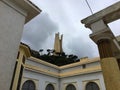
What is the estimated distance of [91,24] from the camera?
4.27 meters

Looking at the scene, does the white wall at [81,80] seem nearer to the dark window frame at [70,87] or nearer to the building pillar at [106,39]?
the dark window frame at [70,87]

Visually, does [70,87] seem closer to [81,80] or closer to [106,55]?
[81,80]

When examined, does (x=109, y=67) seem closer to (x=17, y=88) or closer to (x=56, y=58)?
(x=17, y=88)

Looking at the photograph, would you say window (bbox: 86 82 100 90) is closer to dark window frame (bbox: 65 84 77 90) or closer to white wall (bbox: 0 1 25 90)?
dark window frame (bbox: 65 84 77 90)

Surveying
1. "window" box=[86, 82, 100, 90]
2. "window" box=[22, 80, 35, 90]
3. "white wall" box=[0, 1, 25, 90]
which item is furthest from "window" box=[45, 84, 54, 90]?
"white wall" box=[0, 1, 25, 90]

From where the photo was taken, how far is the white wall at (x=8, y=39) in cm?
292

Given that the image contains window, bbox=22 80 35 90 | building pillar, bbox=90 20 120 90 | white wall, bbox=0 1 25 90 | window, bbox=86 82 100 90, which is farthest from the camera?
window, bbox=86 82 100 90

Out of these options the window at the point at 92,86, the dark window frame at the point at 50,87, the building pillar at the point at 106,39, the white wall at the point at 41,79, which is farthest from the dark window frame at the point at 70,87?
the building pillar at the point at 106,39

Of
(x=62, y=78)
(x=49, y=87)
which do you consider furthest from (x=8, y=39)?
(x=62, y=78)

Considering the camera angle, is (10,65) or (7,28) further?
(7,28)

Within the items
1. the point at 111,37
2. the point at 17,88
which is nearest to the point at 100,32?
the point at 111,37

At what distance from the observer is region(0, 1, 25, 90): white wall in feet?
9.59

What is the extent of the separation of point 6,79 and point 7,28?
1.24 meters

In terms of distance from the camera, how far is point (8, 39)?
3.23 m
